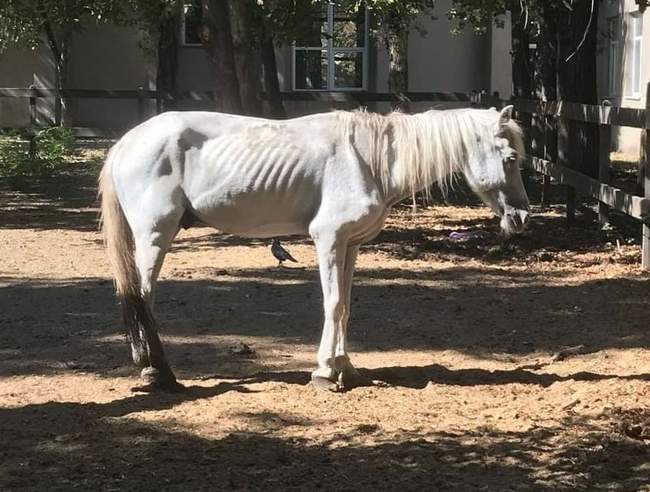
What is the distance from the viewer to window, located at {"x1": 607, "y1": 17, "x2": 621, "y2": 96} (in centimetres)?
2528

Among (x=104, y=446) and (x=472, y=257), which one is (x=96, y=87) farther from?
(x=104, y=446)

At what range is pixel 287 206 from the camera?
560 centimetres

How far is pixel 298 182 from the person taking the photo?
5.56 metres

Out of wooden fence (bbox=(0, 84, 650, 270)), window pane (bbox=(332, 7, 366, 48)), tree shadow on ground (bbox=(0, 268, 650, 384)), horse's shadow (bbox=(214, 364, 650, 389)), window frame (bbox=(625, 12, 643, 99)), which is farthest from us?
window pane (bbox=(332, 7, 366, 48))

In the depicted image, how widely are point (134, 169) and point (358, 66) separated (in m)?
22.1

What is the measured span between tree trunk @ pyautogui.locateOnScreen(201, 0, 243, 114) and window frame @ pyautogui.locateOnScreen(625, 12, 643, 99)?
14204mm

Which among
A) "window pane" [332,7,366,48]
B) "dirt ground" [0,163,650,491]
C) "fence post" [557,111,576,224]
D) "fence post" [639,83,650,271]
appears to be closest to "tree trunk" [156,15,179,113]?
"window pane" [332,7,366,48]

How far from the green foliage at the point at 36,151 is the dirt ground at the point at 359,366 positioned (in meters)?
7.20

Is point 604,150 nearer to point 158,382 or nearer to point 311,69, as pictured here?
point 158,382

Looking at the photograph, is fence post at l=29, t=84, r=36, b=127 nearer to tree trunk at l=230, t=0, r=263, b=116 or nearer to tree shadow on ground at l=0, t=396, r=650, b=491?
tree trunk at l=230, t=0, r=263, b=116

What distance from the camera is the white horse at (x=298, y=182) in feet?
18.1

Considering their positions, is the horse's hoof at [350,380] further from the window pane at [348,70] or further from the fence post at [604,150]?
the window pane at [348,70]

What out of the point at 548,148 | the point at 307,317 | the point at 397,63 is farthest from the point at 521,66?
the point at 307,317

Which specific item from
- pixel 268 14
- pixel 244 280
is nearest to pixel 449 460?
pixel 244 280
